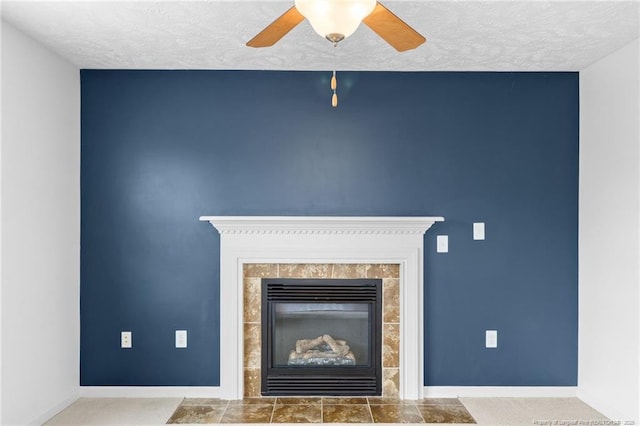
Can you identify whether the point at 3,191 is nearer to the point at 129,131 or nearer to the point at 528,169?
the point at 129,131

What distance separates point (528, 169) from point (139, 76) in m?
2.85

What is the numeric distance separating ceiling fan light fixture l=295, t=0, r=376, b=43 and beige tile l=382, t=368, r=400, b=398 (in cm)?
252

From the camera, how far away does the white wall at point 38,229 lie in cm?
274

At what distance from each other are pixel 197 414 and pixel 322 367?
89cm

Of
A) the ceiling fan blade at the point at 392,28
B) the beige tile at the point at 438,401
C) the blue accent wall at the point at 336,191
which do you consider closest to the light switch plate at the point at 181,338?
the blue accent wall at the point at 336,191

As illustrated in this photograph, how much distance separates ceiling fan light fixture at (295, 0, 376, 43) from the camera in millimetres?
1717

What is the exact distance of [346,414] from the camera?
3.23 meters

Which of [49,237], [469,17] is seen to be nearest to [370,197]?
[469,17]

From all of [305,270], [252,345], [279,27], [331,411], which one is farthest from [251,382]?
[279,27]

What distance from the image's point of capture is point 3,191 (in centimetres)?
268

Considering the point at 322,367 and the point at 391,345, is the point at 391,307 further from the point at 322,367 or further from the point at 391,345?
the point at 322,367

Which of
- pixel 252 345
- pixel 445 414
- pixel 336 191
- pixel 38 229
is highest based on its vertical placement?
pixel 336 191

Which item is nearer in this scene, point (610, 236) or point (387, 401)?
point (610, 236)

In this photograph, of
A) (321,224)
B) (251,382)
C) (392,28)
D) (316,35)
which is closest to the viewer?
(392,28)
